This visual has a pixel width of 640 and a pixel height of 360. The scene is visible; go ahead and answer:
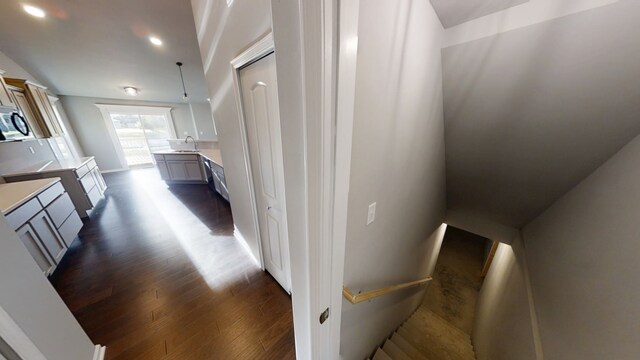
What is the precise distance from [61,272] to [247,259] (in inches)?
75.6

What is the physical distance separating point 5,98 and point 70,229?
87.0 inches

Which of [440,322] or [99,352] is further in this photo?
[440,322]

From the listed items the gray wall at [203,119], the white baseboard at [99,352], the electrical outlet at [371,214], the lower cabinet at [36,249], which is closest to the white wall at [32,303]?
the white baseboard at [99,352]

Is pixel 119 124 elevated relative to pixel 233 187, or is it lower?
elevated

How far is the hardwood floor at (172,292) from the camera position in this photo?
1.38 metres

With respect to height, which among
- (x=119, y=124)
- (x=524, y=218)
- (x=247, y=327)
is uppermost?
(x=119, y=124)

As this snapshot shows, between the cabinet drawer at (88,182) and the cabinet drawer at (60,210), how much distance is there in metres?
0.74

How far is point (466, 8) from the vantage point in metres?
1.09

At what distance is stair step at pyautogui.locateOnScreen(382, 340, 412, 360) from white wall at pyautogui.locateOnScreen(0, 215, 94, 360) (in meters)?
2.32

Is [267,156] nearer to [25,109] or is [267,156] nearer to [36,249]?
[36,249]

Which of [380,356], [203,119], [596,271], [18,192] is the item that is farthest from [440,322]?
[203,119]

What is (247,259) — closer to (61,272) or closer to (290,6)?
(61,272)

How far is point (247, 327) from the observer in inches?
58.6

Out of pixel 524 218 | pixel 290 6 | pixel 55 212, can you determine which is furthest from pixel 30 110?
pixel 524 218
